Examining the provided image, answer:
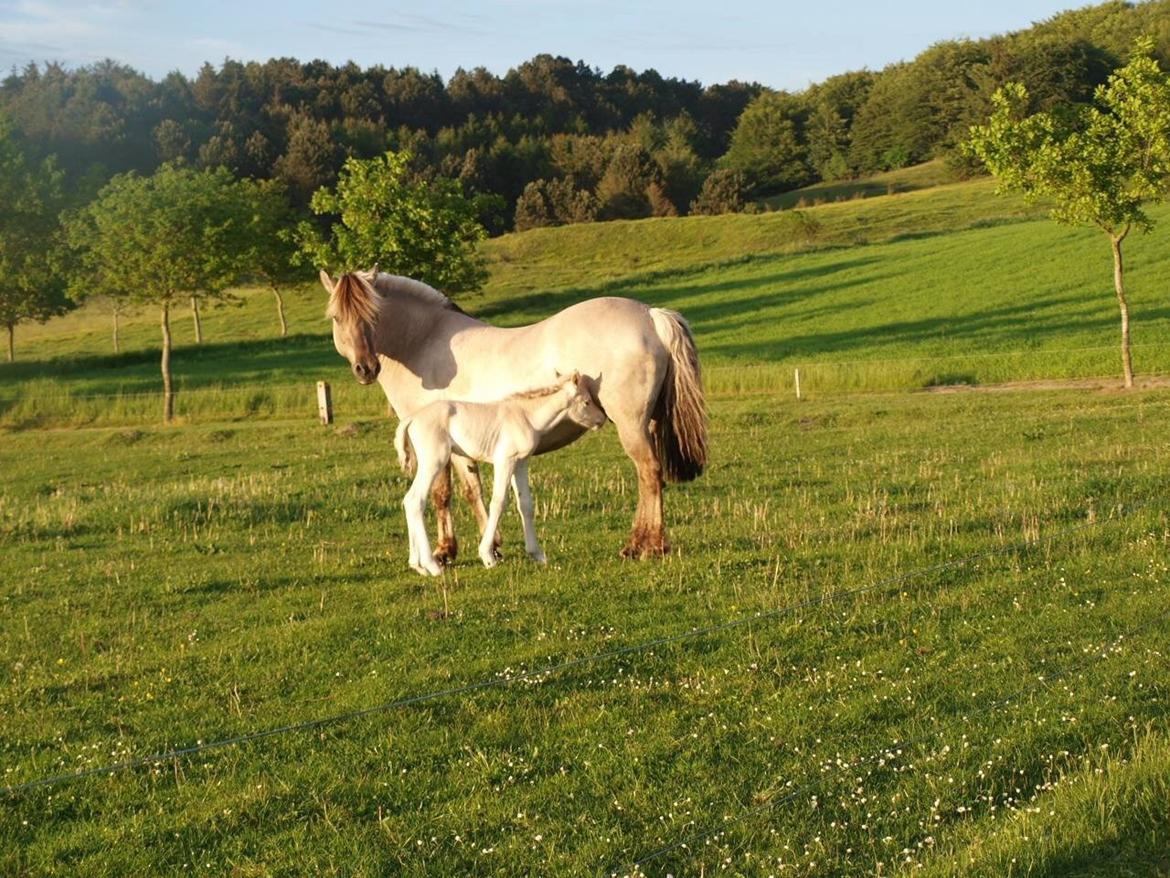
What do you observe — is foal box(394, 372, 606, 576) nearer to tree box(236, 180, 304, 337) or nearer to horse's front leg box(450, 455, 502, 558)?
horse's front leg box(450, 455, 502, 558)

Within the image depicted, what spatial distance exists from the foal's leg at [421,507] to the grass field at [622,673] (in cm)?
23

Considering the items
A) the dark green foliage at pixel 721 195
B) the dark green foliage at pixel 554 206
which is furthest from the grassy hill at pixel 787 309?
the dark green foliage at pixel 554 206

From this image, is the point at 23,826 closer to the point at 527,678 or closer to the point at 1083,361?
the point at 527,678

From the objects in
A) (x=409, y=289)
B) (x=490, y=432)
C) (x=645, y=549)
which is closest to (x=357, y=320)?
(x=409, y=289)

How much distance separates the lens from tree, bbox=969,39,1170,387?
98.0ft

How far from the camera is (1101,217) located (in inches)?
1200

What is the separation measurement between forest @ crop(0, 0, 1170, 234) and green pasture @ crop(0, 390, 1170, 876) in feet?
252

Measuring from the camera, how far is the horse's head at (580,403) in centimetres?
1076

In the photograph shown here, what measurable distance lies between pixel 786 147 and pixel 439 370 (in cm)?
10415

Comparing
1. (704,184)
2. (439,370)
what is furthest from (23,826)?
(704,184)

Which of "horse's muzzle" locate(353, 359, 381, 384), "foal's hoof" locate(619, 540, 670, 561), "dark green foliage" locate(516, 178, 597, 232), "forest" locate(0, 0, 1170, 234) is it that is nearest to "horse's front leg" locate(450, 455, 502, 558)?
"horse's muzzle" locate(353, 359, 381, 384)

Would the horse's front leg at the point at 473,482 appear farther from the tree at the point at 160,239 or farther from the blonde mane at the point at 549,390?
the tree at the point at 160,239

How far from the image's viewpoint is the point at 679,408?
1138 centimetres

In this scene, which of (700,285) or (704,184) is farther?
(704,184)
